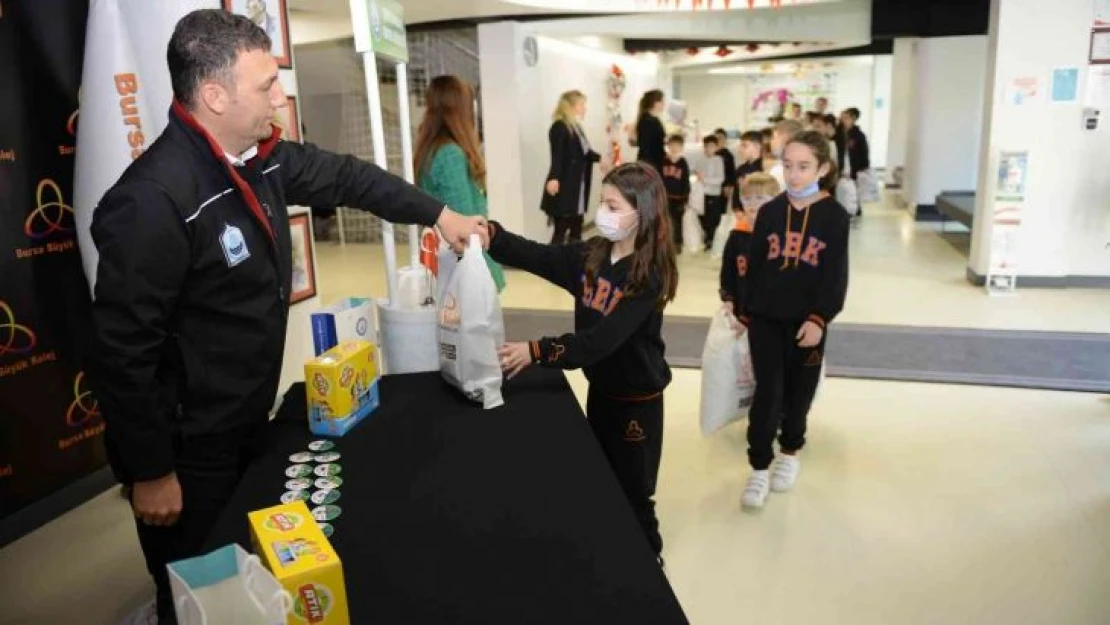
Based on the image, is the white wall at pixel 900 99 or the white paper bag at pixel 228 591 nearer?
the white paper bag at pixel 228 591

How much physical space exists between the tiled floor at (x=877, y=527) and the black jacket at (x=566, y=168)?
2.81 m

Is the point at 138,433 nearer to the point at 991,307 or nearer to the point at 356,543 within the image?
the point at 356,543

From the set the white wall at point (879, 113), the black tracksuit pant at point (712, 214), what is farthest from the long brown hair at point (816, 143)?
the white wall at point (879, 113)

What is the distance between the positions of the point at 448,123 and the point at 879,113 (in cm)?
1772

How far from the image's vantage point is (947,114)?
982cm

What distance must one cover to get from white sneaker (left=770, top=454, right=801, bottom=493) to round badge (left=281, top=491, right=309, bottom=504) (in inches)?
85.6

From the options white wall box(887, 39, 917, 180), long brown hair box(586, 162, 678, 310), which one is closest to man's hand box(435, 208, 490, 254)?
long brown hair box(586, 162, 678, 310)

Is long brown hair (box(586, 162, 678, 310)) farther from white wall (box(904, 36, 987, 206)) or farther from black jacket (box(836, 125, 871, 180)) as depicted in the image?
white wall (box(904, 36, 987, 206))

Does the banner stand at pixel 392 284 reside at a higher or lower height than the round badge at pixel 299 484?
higher

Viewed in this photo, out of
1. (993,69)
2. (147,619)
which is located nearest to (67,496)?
(147,619)

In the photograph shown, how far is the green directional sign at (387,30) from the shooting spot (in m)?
2.37

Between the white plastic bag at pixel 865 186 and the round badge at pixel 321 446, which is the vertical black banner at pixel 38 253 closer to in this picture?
the round badge at pixel 321 446

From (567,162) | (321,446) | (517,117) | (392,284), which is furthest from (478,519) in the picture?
(517,117)

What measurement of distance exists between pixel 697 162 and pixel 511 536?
8.04 meters
